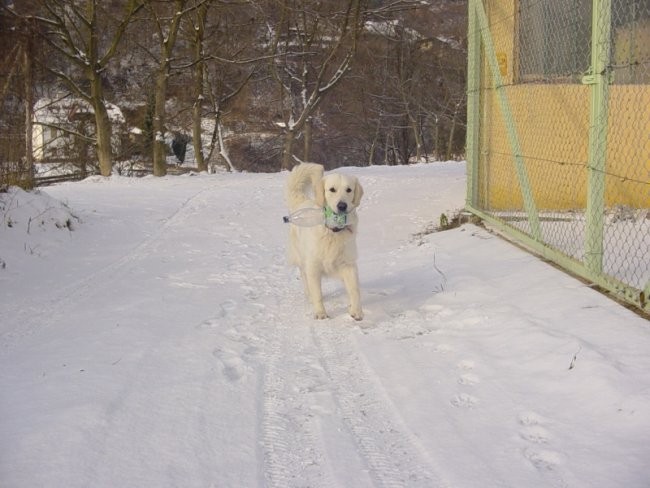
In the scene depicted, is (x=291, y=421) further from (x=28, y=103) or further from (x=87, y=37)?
(x=87, y=37)

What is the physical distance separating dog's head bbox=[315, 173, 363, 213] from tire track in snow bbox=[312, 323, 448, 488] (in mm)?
1187

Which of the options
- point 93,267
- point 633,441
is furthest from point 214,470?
point 93,267

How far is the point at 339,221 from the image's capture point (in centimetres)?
504

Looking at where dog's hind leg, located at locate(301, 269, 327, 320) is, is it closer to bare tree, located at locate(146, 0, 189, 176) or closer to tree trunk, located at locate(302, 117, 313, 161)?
bare tree, located at locate(146, 0, 189, 176)

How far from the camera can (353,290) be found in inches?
197

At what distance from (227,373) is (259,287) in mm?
2287

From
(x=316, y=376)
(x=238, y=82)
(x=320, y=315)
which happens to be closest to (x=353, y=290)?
(x=320, y=315)

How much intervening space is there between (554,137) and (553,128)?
12 cm

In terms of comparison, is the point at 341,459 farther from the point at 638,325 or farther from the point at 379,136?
the point at 379,136

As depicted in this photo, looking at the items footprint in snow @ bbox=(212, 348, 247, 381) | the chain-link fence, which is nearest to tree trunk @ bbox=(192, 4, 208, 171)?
the chain-link fence

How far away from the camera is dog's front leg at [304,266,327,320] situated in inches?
197

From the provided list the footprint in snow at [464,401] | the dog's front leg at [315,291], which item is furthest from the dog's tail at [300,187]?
the footprint in snow at [464,401]

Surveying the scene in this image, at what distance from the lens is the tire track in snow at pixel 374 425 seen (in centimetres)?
262

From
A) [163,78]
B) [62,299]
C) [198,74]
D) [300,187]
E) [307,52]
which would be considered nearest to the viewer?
[62,299]
